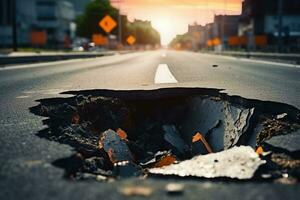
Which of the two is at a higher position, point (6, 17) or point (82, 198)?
point (6, 17)

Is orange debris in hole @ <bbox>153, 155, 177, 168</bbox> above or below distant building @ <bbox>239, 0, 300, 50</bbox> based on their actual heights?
below

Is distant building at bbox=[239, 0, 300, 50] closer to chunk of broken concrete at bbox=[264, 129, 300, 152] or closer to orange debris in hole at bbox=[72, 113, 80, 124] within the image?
orange debris in hole at bbox=[72, 113, 80, 124]

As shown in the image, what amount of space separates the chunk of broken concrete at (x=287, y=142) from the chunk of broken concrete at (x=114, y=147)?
134cm

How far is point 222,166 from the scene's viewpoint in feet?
8.67

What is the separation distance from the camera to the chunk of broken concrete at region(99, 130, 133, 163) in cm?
392

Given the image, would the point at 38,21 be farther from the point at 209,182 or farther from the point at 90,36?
the point at 209,182

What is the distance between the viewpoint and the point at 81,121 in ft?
16.3

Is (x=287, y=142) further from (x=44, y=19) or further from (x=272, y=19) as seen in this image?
(x=44, y=19)

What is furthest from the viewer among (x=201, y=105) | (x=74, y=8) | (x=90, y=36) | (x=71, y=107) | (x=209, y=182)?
(x=74, y=8)

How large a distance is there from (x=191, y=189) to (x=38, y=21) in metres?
100.0

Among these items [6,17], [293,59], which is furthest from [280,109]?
[6,17]

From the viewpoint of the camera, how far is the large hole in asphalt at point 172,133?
2688 millimetres

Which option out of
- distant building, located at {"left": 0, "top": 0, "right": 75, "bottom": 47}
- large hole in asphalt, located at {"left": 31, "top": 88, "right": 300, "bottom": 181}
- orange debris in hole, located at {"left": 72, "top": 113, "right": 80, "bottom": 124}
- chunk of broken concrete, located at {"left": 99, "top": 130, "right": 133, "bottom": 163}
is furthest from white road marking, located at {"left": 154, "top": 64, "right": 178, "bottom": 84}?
distant building, located at {"left": 0, "top": 0, "right": 75, "bottom": 47}

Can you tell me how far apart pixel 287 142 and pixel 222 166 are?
820 mm
